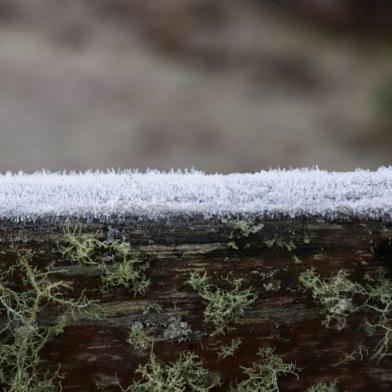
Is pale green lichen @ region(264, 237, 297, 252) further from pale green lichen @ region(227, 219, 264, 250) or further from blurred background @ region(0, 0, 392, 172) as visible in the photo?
blurred background @ region(0, 0, 392, 172)

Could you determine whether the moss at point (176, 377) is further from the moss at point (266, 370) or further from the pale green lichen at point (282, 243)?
the pale green lichen at point (282, 243)

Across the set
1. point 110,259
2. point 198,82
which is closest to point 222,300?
point 110,259

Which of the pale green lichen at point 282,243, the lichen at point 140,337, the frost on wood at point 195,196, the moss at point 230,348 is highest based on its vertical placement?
the frost on wood at point 195,196

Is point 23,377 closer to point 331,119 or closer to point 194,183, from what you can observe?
point 194,183

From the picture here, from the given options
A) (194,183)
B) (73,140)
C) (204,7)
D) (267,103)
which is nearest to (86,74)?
(73,140)

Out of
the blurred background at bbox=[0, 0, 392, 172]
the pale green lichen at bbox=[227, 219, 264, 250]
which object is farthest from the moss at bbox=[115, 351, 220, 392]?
the blurred background at bbox=[0, 0, 392, 172]

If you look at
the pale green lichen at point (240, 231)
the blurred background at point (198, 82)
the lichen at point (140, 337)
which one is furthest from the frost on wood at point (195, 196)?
the blurred background at point (198, 82)
